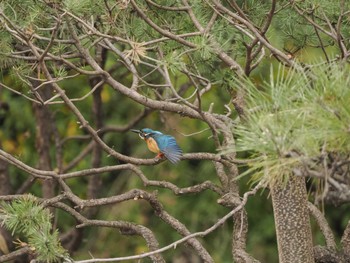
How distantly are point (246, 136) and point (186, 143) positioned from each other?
3377 millimetres

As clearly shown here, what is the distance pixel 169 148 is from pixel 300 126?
A: 1.23m

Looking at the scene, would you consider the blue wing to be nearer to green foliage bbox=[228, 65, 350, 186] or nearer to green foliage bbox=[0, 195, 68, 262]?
green foliage bbox=[0, 195, 68, 262]

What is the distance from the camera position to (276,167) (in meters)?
2.57

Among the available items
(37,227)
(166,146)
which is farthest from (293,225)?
(37,227)

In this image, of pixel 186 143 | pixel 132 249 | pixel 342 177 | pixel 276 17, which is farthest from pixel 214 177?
pixel 342 177

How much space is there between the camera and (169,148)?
3764 mm

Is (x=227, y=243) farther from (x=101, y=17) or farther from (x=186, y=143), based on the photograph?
(x=101, y=17)

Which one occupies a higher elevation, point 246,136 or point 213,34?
point 213,34

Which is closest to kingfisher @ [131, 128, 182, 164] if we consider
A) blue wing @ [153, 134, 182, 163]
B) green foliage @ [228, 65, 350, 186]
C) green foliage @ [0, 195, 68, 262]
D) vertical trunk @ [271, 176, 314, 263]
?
blue wing @ [153, 134, 182, 163]

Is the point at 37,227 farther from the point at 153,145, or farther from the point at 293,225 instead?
the point at 293,225

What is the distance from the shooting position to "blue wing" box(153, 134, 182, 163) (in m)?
3.72

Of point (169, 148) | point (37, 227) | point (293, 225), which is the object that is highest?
point (169, 148)

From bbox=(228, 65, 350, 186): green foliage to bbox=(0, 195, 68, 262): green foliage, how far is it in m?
0.78

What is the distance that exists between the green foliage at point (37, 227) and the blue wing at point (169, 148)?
2.02 feet
